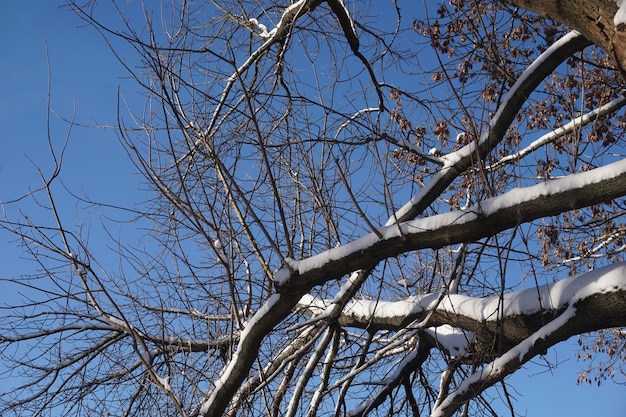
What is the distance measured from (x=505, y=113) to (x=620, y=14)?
1.71m

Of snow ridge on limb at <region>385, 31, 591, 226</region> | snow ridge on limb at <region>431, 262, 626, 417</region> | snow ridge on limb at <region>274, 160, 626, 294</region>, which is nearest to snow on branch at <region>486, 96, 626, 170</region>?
snow ridge on limb at <region>385, 31, 591, 226</region>

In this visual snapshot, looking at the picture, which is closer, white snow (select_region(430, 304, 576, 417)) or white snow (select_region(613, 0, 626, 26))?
white snow (select_region(613, 0, 626, 26))

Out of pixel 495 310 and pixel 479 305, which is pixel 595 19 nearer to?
pixel 495 310

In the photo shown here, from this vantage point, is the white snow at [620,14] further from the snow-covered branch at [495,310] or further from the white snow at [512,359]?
the white snow at [512,359]

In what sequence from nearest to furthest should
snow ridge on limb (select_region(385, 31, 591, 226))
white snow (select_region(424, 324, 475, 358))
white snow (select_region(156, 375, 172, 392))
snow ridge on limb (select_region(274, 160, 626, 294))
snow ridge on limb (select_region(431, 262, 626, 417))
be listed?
snow ridge on limb (select_region(274, 160, 626, 294)) → snow ridge on limb (select_region(431, 262, 626, 417)) → white snow (select_region(156, 375, 172, 392)) → snow ridge on limb (select_region(385, 31, 591, 226)) → white snow (select_region(424, 324, 475, 358))

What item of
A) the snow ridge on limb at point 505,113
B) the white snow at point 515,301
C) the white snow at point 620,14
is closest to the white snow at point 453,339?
the white snow at point 515,301

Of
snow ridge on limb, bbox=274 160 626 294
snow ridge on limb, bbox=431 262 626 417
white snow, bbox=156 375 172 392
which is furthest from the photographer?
white snow, bbox=156 375 172 392

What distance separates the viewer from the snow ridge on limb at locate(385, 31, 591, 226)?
456 centimetres

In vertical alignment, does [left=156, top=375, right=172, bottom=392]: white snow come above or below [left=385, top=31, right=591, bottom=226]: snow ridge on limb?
below

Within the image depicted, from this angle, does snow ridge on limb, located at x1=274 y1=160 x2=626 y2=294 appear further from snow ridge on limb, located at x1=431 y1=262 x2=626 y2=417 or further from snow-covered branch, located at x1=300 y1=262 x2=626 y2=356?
snow ridge on limb, located at x1=431 y1=262 x2=626 y2=417

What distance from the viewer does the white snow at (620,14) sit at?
2932mm

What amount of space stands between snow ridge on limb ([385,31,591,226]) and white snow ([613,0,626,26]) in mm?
1595

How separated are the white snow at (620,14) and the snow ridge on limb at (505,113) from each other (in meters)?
1.59

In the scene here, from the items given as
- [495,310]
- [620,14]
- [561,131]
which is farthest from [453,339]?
[620,14]
